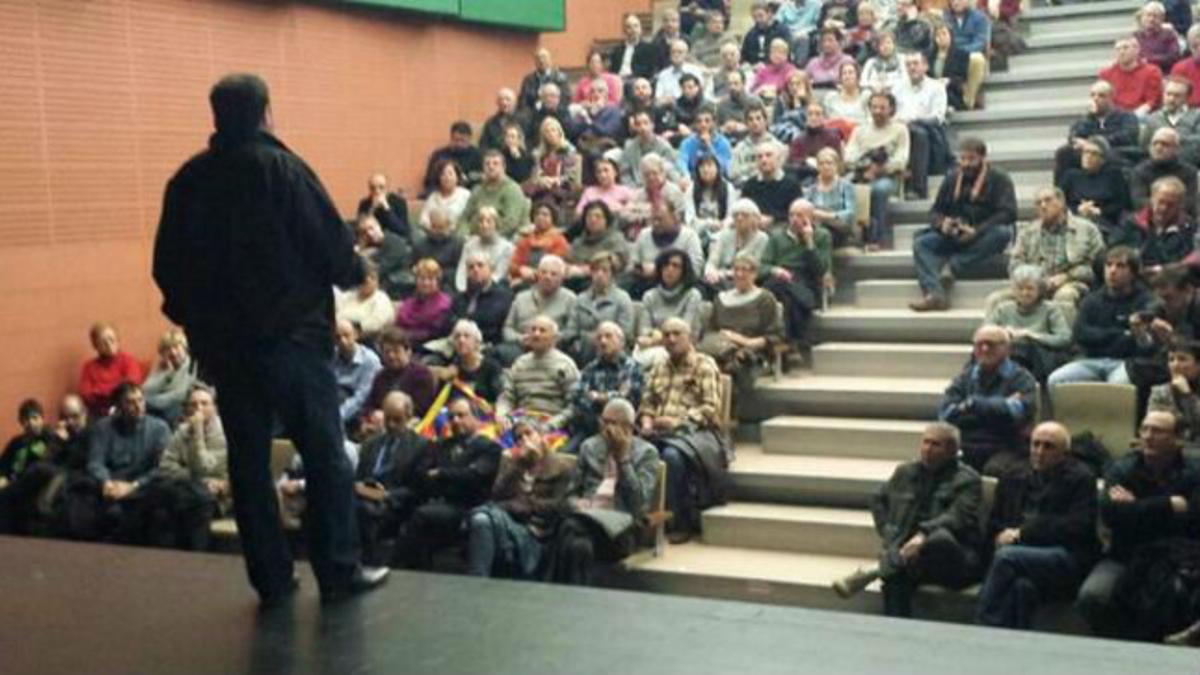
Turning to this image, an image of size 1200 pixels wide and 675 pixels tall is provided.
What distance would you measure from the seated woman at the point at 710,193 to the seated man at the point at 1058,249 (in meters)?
2.07

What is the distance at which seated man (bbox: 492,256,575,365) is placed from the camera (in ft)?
25.5

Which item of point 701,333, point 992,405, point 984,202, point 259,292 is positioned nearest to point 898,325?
point 984,202

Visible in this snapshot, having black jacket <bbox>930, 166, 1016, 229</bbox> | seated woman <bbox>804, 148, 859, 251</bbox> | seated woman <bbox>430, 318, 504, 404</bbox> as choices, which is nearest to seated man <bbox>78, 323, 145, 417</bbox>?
seated woman <bbox>430, 318, 504, 404</bbox>

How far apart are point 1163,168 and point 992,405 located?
208cm

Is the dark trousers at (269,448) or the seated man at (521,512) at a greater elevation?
the dark trousers at (269,448)

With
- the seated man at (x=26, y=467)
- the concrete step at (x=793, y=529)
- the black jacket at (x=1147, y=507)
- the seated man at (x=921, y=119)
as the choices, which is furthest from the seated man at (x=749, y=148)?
the seated man at (x=26, y=467)

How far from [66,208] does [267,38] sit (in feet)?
6.62

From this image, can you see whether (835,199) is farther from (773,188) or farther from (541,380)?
(541,380)

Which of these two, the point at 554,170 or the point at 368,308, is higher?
the point at 554,170

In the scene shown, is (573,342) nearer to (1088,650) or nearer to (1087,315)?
(1087,315)

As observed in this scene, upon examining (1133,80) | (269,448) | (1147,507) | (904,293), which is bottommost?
(1147,507)

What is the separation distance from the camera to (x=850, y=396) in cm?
718

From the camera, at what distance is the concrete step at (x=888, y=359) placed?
728cm

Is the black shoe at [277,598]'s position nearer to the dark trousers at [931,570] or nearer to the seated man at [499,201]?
the dark trousers at [931,570]
